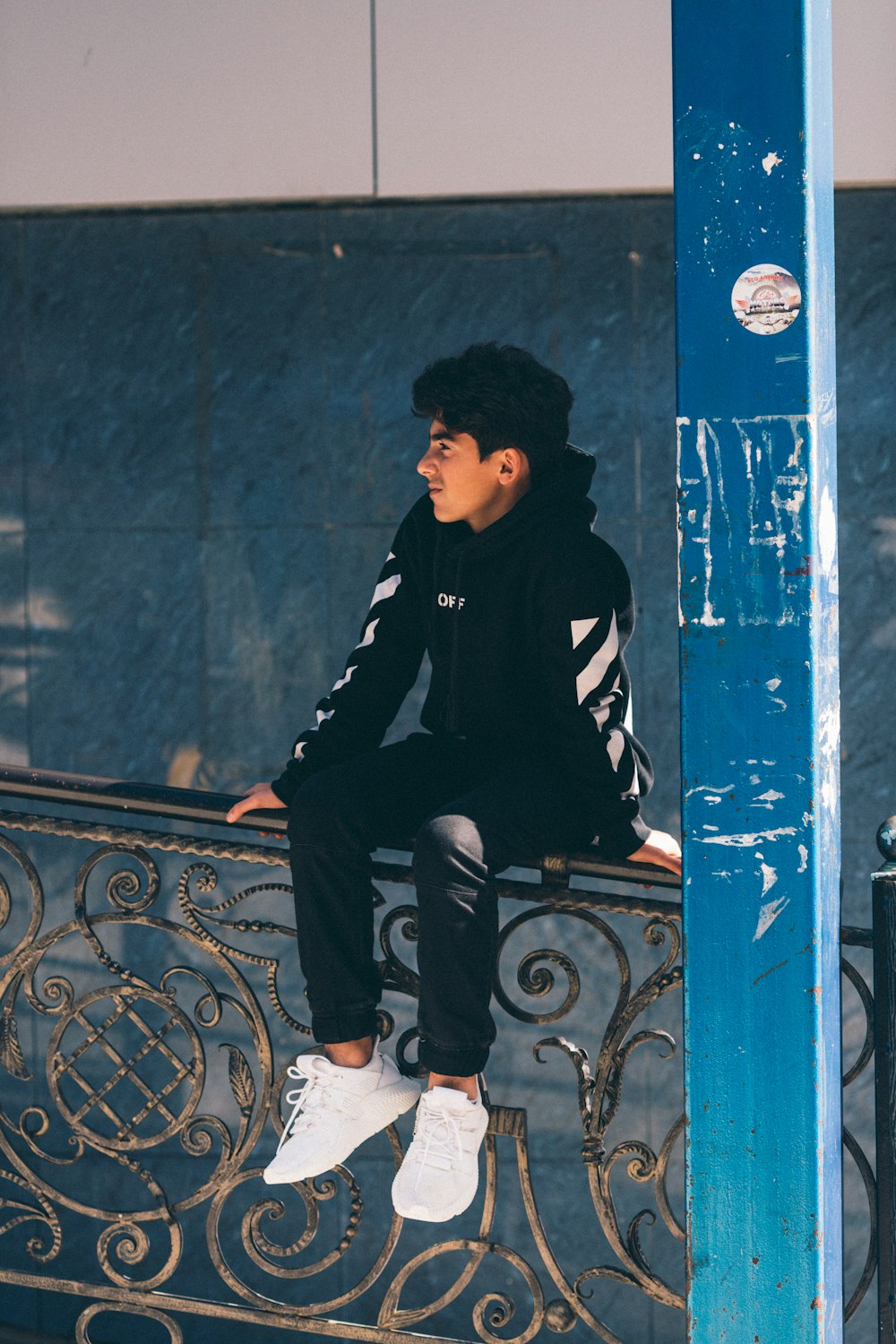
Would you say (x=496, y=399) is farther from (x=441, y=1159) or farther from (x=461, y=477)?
(x=441, y=1159)

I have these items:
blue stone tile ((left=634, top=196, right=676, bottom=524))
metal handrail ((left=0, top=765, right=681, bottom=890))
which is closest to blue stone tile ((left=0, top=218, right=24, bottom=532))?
blue stone tile ((left=634, top=196, right=676, bottom=524))

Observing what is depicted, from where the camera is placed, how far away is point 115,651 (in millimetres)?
5500

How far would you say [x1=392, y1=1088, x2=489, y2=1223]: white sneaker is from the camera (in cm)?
264

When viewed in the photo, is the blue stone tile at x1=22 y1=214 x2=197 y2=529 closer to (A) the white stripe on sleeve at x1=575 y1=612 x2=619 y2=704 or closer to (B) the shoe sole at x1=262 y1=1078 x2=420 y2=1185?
(A) the white stripe on sleeve at x1=575 y1=612 x2=619 y2=704

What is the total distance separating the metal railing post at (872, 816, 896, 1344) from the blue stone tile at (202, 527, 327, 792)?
3.10m

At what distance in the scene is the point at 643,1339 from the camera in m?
5.41

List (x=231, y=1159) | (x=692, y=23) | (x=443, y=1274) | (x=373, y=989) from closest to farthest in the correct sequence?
(x=692, y=23) → (x=373, y=989) → (x=231, y=1159) → (x=443, y=1274)

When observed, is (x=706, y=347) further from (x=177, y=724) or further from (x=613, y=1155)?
(x=177, y=724)

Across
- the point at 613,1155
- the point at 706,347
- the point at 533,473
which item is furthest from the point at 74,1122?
the point at 706,347

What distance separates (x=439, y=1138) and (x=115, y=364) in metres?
3.73

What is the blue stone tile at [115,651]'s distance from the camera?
5.48 metres

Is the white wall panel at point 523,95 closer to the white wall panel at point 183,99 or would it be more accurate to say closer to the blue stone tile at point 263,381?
the white wall panel at point 183,99

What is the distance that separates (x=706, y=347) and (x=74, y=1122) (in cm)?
226

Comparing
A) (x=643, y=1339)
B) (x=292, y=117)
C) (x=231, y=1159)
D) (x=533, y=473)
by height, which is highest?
(x=292, y=117)
